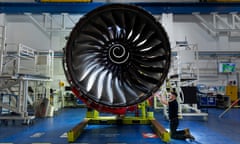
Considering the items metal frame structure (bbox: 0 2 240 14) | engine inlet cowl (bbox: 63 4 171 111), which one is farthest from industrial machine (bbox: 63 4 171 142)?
metal frame structure (bbox: 0 2 240 14)

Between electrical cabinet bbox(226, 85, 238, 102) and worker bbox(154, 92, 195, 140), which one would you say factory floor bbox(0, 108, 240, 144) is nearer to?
worker bbox(154, 92, 195, 140)

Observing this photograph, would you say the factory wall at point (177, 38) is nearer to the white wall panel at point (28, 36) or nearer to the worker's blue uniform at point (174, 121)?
the white wall panel at point (28, 36)

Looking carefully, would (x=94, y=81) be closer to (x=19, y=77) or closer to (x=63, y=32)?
(x=19, y=77)

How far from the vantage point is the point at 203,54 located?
484 inches

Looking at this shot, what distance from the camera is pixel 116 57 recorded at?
2541mm

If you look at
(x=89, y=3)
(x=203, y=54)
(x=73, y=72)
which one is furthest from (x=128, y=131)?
(x=203, y=54)

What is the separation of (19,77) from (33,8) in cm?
366

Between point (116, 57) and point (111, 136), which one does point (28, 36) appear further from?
point (116, 57)

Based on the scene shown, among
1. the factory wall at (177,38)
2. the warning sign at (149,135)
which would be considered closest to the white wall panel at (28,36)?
the factory wall at (177,38)

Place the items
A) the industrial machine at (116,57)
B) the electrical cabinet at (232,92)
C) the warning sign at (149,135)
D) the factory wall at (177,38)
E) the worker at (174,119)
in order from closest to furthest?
1. the industrial machine at (116,57)
2. the worker at (174,119)
3. the warning sign at (149,135)
4. the electrical cabinet at (232,92)
5. the factory wall at (177,38)

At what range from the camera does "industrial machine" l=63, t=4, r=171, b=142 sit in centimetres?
221

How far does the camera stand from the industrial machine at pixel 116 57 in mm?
2211

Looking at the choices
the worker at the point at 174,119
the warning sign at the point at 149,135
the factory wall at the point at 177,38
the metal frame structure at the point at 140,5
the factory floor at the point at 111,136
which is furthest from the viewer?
the factory wall at the point at 177,38

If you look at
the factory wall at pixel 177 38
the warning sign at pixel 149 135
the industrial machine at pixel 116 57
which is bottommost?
the warning sign at pixel 149 135
